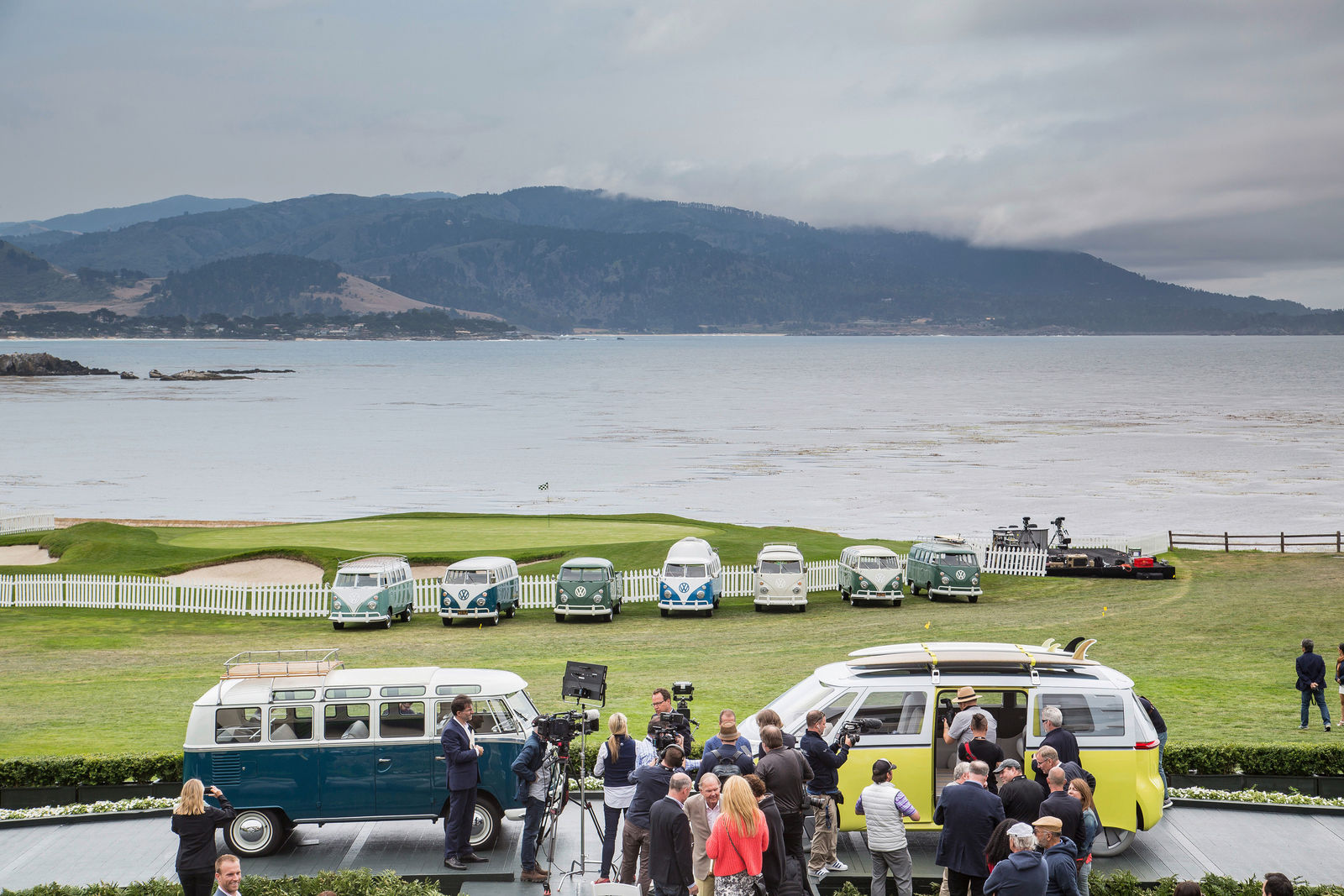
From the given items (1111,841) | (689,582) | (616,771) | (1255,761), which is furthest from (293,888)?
(689,582)

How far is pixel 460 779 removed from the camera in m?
12.7

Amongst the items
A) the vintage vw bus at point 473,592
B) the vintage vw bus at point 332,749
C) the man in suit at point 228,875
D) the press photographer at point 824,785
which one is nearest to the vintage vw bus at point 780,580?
the vintage vw bus at point 473,592

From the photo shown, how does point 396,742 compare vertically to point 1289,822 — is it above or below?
above

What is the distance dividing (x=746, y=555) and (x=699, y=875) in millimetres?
27860

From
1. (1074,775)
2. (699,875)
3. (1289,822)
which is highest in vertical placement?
(1074,775)

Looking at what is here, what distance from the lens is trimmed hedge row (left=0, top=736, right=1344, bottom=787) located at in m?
16.0

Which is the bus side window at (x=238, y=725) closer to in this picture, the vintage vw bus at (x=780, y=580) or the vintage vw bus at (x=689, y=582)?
the vintage vw bus at (x=689, y=582)

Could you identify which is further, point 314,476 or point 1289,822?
point 314,476

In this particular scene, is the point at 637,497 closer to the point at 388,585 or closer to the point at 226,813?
the point at 388,585

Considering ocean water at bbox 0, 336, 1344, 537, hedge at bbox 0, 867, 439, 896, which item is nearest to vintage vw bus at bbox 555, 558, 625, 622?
hedge at bbox 0, 867, 439, 896

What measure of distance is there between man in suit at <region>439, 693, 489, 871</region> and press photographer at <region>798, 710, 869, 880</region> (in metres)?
3.66

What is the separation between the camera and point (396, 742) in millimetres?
13328

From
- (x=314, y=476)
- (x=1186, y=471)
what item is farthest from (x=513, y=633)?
(x=1186, y=471)

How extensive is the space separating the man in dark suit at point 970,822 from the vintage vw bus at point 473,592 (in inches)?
850
